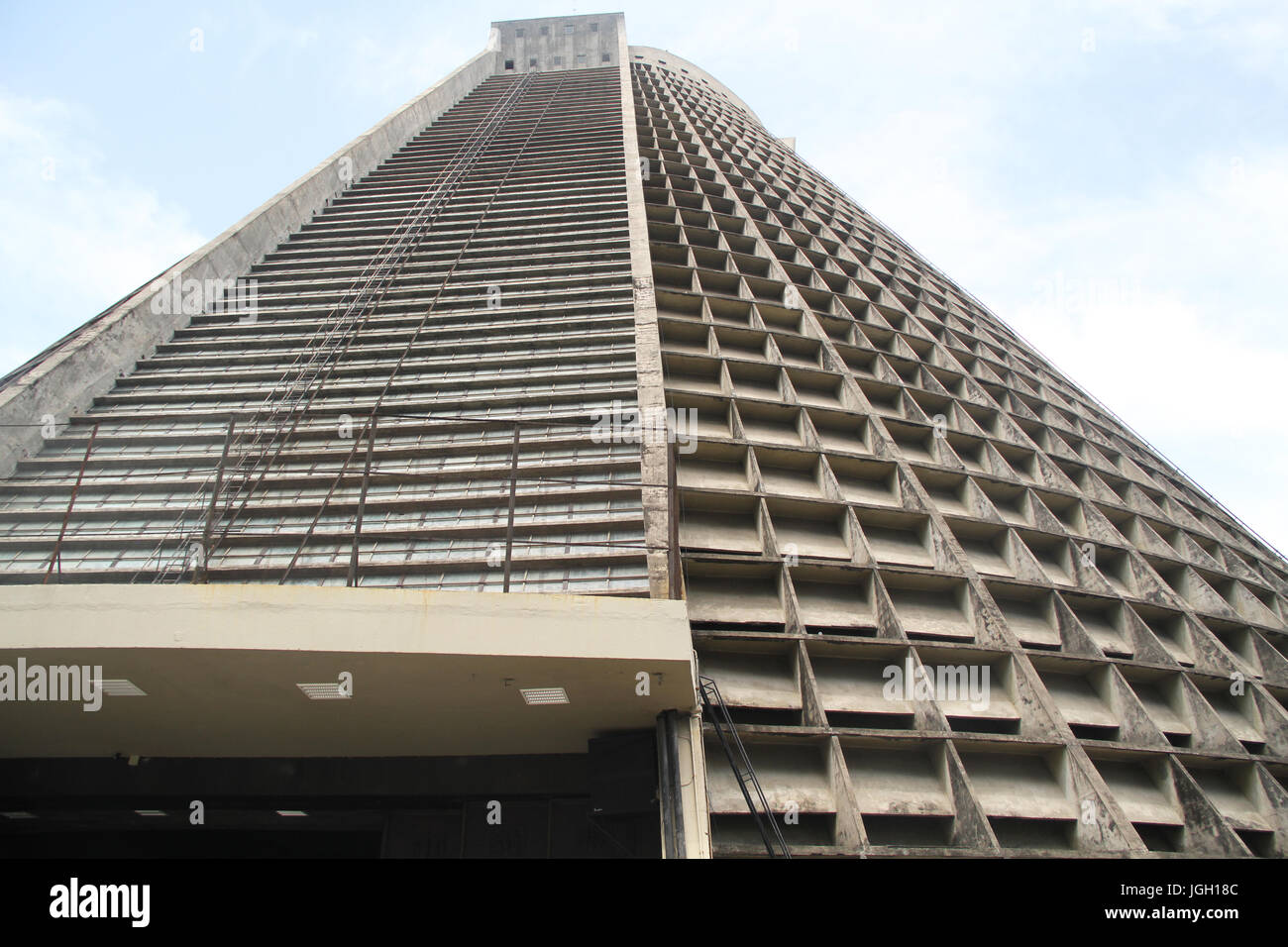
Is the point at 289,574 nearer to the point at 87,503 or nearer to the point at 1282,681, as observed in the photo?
the point at 87,503

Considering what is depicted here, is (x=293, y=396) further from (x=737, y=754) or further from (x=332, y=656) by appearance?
(x=737, y=754)

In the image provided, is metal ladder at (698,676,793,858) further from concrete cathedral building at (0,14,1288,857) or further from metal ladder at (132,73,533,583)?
metal ladder at (132,73,533,583)

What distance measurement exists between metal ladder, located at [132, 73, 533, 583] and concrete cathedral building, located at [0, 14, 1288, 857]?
6cm

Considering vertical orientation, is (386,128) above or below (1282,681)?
above

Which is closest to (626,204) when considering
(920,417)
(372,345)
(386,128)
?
(372,345)

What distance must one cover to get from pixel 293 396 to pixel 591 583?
4.65 metres

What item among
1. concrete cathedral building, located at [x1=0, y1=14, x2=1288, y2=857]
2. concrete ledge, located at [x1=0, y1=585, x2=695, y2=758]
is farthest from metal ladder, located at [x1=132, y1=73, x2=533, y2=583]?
concrete ledge, located at [x1=0, y1=585, x2=695, y2=758]

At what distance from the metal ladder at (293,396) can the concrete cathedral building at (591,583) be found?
0.18 ft

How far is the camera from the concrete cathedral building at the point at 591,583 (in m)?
4.23

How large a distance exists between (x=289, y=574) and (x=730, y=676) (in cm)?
344

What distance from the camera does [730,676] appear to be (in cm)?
564

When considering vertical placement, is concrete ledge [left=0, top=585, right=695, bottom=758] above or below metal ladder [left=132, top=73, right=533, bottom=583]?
below

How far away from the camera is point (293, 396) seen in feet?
27.0

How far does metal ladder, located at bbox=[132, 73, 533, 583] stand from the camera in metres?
6.18
